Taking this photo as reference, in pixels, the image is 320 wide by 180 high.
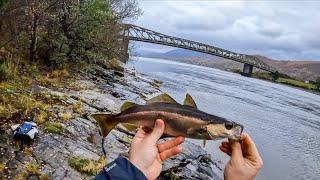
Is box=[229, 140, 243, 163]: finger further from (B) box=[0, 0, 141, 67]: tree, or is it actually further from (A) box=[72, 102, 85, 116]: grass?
(B) box=[0, 0, 141, 67]: tree

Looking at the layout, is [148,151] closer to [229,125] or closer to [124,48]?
[229,125]

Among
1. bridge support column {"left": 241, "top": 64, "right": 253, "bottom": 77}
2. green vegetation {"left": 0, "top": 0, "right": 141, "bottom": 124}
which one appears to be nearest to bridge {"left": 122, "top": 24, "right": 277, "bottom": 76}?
bridge support column {"left": 241, "top": 64, "right": 253, "bottom": 77}

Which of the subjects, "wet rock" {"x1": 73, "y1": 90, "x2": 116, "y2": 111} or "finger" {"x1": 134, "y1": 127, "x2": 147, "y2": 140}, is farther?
"wet rock" {"x1": 73, "y1": 90, "x2": 116, "y2": 111}

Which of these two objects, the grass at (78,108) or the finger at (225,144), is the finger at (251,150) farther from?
the grass at (78,108)

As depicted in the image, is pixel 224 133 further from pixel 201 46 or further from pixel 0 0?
pixel 201 46

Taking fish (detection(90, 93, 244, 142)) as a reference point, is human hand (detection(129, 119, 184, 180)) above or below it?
below

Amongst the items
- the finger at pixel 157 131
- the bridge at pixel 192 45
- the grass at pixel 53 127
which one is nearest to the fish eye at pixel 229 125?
the finger at pixel 157 131
